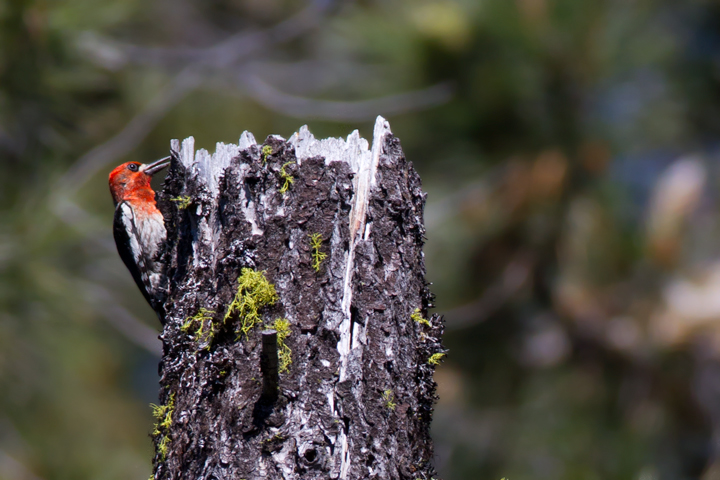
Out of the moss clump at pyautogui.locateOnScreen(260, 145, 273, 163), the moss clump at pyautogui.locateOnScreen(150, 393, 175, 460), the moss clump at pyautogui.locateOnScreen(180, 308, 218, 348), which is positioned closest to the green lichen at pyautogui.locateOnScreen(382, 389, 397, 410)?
the moss clump at pyautogui.locateOnScreen(180, 308, 218, 348)

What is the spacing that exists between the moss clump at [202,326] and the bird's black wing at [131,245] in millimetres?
1621

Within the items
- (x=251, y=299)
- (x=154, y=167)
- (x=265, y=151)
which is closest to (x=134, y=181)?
(x=154, y=167)

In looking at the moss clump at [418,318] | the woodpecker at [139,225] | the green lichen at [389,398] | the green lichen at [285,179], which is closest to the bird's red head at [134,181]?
the woodpecker at [139,225]

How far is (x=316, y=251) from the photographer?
171 cm

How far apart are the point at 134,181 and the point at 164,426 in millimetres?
2310

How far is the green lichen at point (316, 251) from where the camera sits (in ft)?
5.59

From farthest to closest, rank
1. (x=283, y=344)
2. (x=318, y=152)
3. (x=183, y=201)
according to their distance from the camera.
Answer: (x=183, y=201) → (x=318, y=152) → (x=283, y=344)

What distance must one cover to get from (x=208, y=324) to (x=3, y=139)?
3.97 metres

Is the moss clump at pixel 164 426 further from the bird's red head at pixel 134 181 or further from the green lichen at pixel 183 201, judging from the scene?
the bird's red head at pixel 134 181

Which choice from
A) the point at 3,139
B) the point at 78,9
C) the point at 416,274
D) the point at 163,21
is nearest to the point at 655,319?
the point at 416,274

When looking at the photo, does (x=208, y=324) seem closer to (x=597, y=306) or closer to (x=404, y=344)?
(x=404, y=344)

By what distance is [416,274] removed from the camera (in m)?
1.84

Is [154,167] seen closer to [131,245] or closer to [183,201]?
[131,245]

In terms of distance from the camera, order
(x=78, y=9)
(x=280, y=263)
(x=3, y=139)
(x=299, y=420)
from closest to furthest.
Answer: (x=299, y=420), (x=280, y=263), (x=78, y=9), (x=3, y=139)
